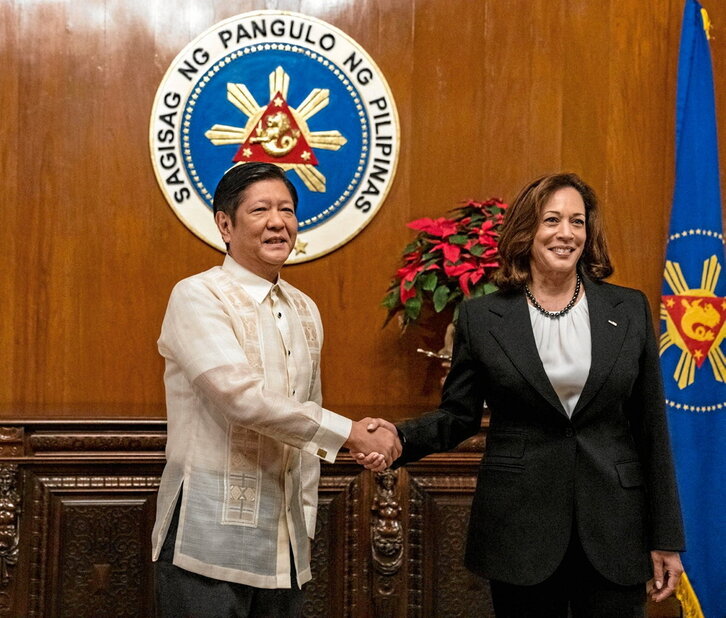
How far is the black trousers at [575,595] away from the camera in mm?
1859

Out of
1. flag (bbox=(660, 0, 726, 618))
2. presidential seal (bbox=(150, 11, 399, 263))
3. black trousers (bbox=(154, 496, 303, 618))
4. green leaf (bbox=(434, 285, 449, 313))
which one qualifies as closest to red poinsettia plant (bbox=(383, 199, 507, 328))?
green leaf (bbox=(434, 285, 449, 313))

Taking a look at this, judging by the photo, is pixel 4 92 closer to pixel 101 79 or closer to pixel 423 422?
pixel 101 79

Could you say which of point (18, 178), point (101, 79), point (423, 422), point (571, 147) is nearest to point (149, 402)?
point (18, 178)

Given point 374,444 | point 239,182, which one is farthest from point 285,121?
point 374,444

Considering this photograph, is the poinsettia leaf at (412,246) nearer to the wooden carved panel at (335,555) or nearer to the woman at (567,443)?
the wooden carved panel at (335,555)

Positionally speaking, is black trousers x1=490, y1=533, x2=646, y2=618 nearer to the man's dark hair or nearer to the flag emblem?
the man's dark hair

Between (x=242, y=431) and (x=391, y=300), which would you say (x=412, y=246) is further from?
(x=242, y=431)

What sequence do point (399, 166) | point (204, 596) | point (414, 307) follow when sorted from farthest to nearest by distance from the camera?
1. point (399, 166)
2. point (414, 307)
3. point (204, 596)

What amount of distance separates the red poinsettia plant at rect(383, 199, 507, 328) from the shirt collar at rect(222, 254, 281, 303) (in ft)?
3.74

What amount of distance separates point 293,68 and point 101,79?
0.70 meters

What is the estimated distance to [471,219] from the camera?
3.19m

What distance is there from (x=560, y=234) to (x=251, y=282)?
0.69 meters

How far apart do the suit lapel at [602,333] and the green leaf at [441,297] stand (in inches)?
41.5

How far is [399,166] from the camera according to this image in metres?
3.43
